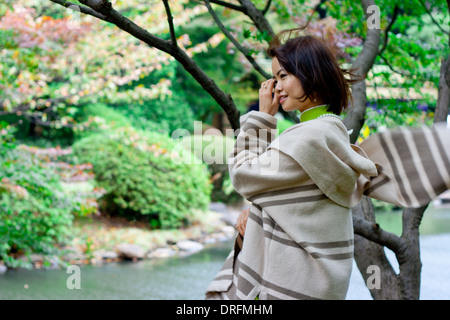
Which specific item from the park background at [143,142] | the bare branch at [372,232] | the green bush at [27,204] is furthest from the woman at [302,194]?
the green bush at [27,204]

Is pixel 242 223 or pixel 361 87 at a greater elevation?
pixel 361 87

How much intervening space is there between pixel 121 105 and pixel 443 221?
6.73 m

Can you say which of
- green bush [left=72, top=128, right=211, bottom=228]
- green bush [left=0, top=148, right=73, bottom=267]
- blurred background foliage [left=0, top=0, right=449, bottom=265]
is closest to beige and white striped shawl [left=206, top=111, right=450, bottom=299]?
→ blurred background foliage [left=0, top=0, right=449, bottom=265]

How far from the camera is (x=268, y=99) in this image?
3.83 ft

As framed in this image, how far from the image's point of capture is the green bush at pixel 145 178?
6762 millimetres

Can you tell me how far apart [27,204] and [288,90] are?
3.68 metres

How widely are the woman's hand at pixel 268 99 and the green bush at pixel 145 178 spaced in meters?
5.37

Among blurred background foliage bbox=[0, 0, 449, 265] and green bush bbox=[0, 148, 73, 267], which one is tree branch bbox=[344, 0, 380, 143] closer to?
blurred background foliage bbox=[0, 0, 449, 265]

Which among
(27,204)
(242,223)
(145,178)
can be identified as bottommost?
(242,223)

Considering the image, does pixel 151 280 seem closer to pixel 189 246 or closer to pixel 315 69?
pixel 189 246

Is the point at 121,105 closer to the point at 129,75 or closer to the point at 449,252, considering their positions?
the point at 129,75

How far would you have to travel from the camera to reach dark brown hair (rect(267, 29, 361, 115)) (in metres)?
1.12

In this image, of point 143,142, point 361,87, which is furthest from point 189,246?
point 361,87

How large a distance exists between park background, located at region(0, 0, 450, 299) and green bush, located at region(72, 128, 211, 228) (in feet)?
0.07
